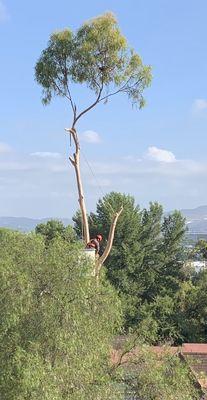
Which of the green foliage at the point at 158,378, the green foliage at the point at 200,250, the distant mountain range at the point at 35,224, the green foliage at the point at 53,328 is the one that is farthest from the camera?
the green foliage at the point at 200,250

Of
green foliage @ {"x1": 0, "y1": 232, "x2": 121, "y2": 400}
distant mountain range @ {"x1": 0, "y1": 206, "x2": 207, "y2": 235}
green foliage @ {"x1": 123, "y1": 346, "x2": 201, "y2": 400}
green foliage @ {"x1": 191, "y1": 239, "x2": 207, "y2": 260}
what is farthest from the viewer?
green foliage @ {"x1": 191, "y1": 239, "x2": 207, "y2": 260}

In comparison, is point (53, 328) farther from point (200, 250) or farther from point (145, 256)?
point (200, 250)

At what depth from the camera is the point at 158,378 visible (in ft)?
32.7

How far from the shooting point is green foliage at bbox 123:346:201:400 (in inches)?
391

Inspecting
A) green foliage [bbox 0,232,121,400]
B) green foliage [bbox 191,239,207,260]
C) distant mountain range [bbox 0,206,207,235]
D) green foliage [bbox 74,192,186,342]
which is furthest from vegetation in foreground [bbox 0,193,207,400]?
green foliage [bbox 191,239,207,260]

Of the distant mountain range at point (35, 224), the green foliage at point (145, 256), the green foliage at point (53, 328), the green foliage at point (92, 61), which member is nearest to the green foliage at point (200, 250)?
the distant mountain range at point (35, 224)

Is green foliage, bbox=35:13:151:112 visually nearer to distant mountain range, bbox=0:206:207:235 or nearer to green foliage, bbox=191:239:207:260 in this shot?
distant mountain range, bbox=0:206:207:235

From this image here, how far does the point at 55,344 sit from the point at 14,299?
0.87 meters

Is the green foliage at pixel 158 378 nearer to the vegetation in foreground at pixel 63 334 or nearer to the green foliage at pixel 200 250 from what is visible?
the vegetation in foreground at pixel 63 334

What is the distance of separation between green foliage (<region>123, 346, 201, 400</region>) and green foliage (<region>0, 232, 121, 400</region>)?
669 mm

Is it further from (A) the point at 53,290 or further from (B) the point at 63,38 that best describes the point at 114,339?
(B) the point at 63,38

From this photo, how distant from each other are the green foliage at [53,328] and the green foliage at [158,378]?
2.19 feet

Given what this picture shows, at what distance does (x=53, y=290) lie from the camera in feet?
29.6

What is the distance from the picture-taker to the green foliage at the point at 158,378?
9922 millimetres
